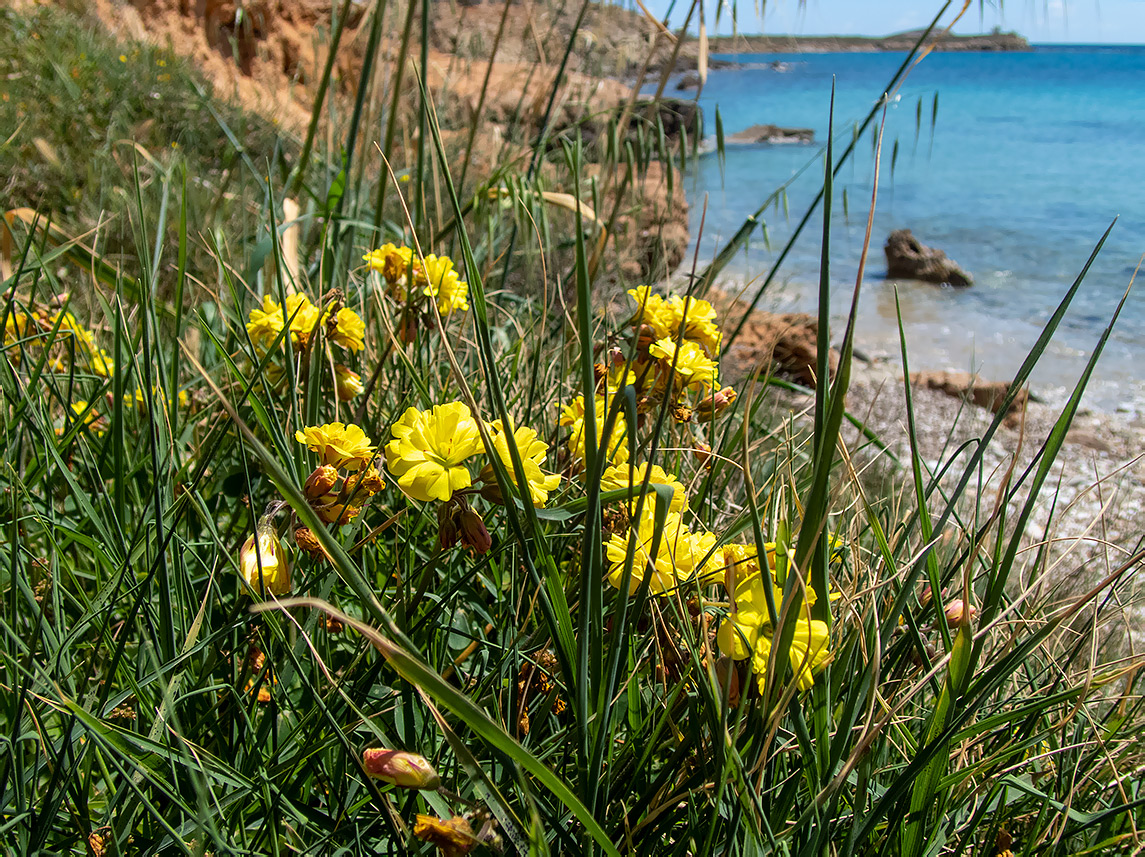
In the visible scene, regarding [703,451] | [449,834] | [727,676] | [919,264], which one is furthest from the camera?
[919,264]

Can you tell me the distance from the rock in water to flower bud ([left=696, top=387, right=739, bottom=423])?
9102 mm

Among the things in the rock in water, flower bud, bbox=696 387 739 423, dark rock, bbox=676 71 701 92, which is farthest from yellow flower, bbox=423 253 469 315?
the rock in water

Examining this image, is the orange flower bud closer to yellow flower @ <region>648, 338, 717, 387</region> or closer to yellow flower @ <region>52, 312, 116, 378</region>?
yellow flower @ <region>648, 338, 717, 387</region>

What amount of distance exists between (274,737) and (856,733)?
607 mm

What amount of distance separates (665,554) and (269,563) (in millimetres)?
375

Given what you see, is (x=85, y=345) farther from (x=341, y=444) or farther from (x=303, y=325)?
(x=341, y=444)

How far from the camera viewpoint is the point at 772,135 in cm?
2064

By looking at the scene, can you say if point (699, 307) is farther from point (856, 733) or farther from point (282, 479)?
point (282, 479)

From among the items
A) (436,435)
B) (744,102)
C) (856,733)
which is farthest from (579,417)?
(744,102)

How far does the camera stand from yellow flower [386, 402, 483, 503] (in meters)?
0.63

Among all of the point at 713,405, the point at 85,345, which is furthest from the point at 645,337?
the point at 85,345

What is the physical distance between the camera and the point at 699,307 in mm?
1120

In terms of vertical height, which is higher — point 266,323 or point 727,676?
point 266,323

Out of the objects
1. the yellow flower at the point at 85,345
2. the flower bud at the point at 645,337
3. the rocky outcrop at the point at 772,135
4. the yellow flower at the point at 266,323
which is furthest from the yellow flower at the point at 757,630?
the rocky outcrop at the point at 772,135
